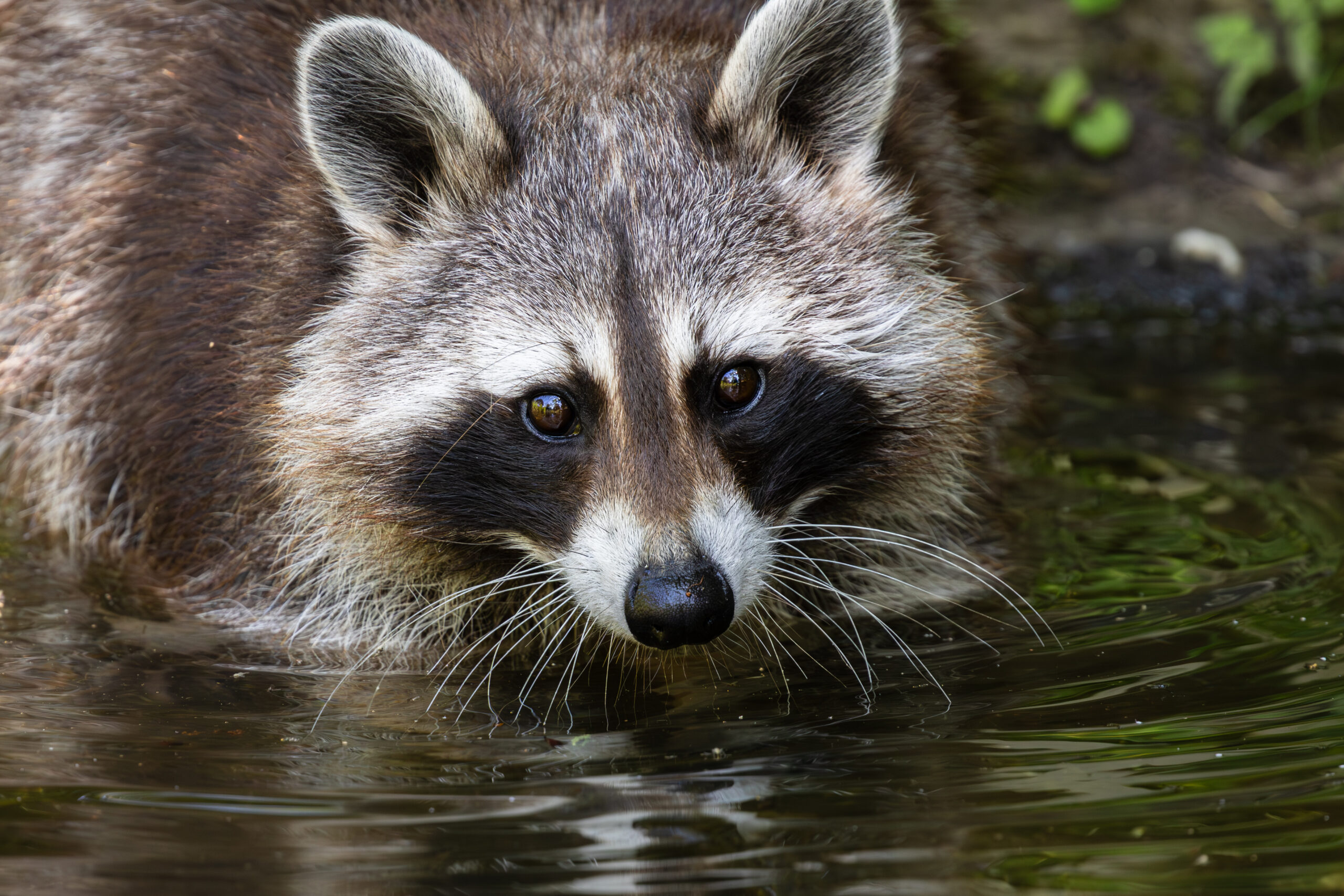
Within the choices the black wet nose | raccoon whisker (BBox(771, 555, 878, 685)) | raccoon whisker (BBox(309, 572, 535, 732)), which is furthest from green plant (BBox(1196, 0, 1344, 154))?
the black wet nose

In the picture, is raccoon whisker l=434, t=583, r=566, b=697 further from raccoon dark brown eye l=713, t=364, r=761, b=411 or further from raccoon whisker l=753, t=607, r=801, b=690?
raccoon dark brown eye l=713, t=364, r=761, b=411

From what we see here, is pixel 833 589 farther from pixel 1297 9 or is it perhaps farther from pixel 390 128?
pixel 1297 9

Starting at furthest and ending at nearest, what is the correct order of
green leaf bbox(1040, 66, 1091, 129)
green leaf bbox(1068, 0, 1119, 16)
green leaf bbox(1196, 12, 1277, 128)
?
green leaf bbox(1068, 0, 1119, 16) → green leaf bbox(1040, 66, 1091, 129) → green leaf bbox(1196, 12, 1277, 128)

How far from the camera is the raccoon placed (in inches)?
159

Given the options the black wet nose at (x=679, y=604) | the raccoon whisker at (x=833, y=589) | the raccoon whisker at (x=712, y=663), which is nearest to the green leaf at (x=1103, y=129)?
the raccoon whisker at (x=833, y=589)

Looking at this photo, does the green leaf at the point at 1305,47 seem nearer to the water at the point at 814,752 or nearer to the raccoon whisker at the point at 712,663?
the water at the point at 814,752

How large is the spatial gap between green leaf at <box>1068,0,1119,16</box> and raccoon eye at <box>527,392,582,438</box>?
216 inches

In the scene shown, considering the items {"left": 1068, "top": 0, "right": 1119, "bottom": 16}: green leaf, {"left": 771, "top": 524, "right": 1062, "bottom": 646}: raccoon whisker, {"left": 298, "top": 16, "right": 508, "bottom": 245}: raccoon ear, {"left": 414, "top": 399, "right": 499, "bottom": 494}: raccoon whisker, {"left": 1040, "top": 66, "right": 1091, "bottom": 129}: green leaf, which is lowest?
{"left": 771, "top": 524, "right": 1062, "bottom": 646}: raccoon whisker

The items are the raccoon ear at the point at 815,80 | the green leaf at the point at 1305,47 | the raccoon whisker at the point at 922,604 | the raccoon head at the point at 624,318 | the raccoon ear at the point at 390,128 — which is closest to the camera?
the raccoon head at the point at 624,318

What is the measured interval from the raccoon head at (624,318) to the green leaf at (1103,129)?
4.10m

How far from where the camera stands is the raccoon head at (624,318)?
3977mm

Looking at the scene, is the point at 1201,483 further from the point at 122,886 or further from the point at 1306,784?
the point at 122,886

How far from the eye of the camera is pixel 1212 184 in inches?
329

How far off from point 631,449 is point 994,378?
4.25ft
